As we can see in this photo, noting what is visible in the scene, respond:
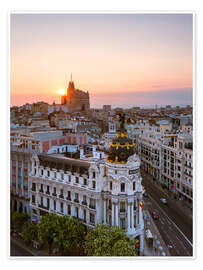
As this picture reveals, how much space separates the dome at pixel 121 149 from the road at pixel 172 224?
8.03 meters

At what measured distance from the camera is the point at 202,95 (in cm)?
1639

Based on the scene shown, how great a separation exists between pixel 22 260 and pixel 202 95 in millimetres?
14095

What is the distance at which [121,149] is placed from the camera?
2128 cm

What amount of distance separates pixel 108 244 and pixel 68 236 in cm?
346

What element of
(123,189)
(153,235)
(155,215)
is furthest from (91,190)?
(155,215)

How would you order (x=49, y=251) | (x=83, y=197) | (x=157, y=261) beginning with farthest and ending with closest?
(x=83, y=197) → (x=49, y=251) → (x=157, y=261)

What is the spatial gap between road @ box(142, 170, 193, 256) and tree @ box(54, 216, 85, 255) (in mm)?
7405

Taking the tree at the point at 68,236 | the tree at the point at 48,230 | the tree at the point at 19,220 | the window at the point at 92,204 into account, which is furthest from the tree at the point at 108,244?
the tree at the point at 19,220

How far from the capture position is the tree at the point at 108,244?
16781mm

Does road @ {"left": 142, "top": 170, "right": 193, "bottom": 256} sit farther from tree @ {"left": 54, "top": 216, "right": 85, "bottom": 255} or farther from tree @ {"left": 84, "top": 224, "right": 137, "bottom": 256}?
tree @ {"left": 54, "top": 216, "right": 85, "bottom": 255}

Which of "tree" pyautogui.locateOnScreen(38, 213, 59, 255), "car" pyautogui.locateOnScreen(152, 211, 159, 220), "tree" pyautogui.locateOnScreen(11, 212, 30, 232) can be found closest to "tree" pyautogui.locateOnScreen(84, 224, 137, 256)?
"tree" pyautogui.locateOnScreen(38, 213, 59, 255)
